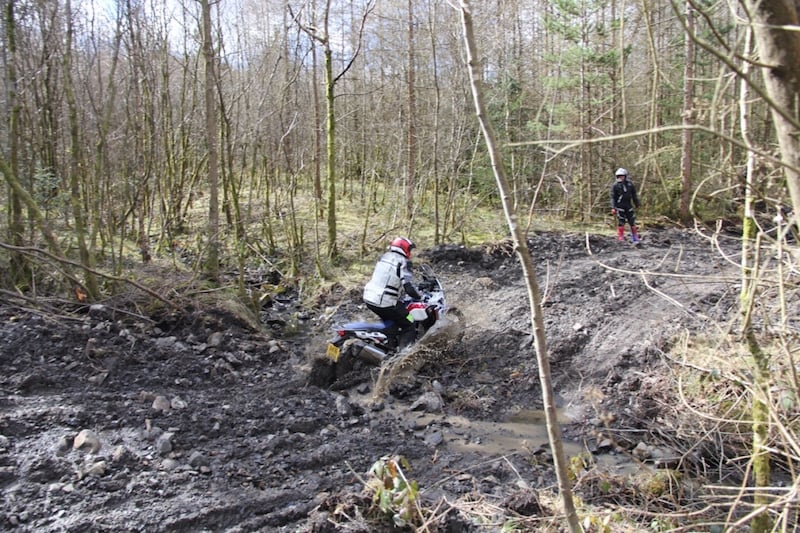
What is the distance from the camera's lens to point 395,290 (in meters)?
7.61

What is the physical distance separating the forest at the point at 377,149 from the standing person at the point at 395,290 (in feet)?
5.66

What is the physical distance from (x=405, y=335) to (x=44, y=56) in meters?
7.11

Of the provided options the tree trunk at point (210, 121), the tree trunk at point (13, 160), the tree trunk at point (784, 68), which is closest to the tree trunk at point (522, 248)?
the tree trunk at point (784, 68)

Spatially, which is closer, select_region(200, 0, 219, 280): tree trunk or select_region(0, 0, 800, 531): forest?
select_region(0, 0, 800, 531): forest

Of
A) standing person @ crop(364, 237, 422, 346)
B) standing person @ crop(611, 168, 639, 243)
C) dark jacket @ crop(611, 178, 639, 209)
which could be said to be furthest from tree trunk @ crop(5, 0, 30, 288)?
dark jacket @ crop(611, 178, 639, 209)

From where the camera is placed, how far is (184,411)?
5883 mm

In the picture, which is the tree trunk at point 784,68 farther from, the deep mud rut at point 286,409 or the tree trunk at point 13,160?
the tree trunk at point 13,160

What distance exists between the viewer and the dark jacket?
41.3 feet

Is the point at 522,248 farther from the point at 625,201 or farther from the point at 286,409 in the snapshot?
the point at 625,201

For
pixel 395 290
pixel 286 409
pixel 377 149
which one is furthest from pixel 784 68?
pixel 377 149

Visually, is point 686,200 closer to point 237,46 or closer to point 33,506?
point 237,46

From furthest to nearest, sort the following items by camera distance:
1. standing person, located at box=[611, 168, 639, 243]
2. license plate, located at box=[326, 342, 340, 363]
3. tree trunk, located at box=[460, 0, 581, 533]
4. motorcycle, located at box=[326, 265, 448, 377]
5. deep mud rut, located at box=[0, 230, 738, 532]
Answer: standing person, located at box=[611, 168, 639, 243] → motorcycle, located at box=[326, 265, 448, 377] → license plate, located at box=[326, 342, 340, 363] → deep mud rut, located at box=[0, 230, 738, 532] → tree trunk, located at box=[460, 0, 581, 533]

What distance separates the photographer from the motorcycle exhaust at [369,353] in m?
7.54

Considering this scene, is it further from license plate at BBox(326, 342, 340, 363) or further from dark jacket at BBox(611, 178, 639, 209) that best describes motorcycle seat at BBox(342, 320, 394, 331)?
dark jacket at BBox(611, 178, 639, 209)
